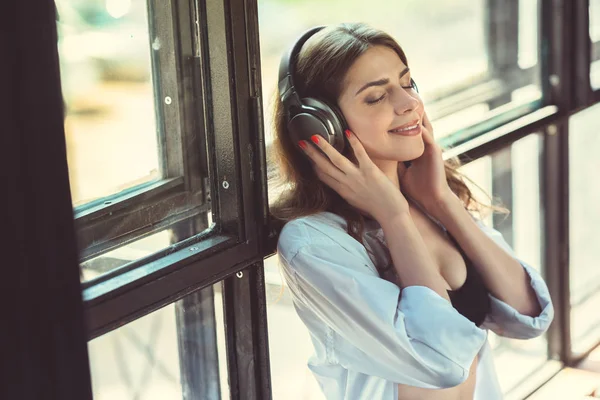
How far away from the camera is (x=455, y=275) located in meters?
1.67

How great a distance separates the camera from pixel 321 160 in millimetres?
1495

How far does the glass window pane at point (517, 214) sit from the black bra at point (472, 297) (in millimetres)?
1015

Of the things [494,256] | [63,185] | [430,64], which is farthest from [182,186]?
[430,64]

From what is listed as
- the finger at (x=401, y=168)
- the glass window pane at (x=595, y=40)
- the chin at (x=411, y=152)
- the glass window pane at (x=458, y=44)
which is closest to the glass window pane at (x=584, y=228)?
the glass window pane at (x=595, y=40)

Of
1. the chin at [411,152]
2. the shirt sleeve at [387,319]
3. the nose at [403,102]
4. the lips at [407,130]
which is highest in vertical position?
the nose at [403,102]

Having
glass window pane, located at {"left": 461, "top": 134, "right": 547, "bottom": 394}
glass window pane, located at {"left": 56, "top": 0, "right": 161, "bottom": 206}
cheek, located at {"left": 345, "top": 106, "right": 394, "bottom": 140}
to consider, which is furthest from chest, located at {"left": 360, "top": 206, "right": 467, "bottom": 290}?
glass window pane, located at {"left": 461, "top": 134, "right": 547, "bottom": 394}

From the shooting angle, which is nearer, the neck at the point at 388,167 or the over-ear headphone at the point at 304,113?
the over-ear headphone at the point at 304,113

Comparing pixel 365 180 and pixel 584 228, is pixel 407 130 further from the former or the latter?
pixel 584 228

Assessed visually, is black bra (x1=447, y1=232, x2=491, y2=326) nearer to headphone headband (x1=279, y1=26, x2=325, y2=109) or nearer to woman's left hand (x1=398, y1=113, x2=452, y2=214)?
woman's left hand (x1=398, y1=113, x2=452, y2=214)

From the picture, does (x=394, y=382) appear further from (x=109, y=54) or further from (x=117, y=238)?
(x=109, y=54)

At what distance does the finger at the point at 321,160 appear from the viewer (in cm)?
149

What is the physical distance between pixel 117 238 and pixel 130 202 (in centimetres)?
7

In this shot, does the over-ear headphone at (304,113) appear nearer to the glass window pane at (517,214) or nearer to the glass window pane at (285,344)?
the glass window pane at (285,344)

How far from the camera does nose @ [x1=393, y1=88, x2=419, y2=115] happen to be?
5.04ft
